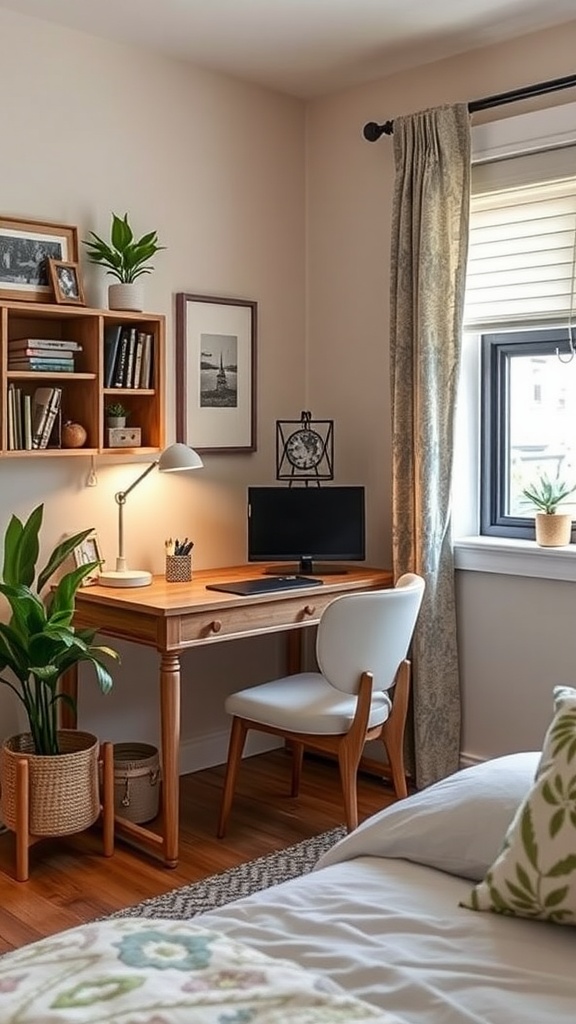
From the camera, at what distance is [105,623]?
11.0 ft

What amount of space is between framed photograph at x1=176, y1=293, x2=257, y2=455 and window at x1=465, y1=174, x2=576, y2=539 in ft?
2.95

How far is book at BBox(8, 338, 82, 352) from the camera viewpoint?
10.7 feet

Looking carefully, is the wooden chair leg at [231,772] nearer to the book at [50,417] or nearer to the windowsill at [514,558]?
the windowsill at [514,558]

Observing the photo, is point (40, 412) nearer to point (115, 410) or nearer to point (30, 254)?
point (115, 410)

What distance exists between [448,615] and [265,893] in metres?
2.17

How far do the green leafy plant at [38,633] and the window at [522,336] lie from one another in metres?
1.58

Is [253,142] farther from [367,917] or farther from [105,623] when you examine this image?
[367,917]

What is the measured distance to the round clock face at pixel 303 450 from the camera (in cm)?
410

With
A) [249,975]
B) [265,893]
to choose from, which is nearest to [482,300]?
[265,893]

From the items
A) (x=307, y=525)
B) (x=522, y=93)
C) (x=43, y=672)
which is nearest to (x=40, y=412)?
(x=43, y=672)

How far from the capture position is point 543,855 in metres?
1.58

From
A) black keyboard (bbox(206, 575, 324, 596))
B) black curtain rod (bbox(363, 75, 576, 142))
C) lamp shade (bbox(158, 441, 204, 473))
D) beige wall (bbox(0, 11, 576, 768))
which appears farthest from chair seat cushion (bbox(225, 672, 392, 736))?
black curtain rod (bbox(363, 75, 576, 142))

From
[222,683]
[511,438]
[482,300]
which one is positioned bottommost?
[222,683]

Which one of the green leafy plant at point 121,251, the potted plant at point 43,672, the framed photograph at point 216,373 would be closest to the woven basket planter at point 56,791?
the potted plant at point 43,672
